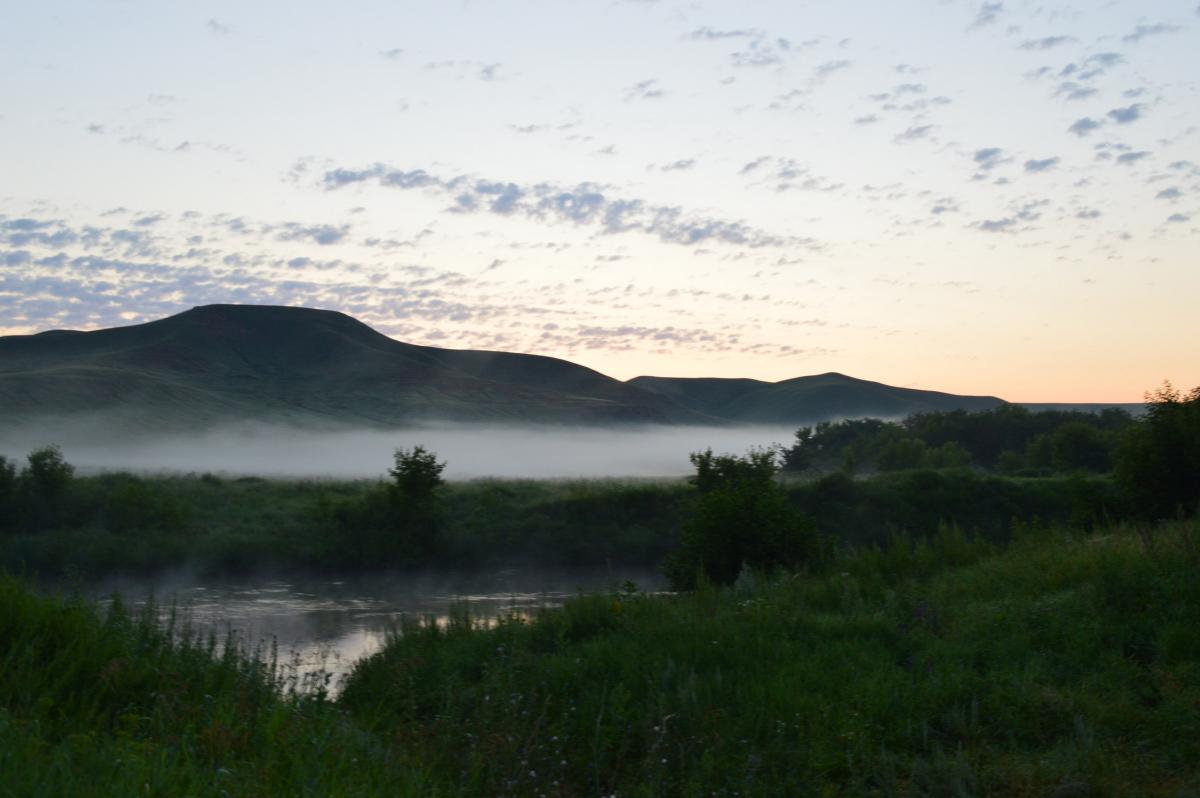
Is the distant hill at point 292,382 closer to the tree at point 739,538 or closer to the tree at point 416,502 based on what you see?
the tree at point 416,502

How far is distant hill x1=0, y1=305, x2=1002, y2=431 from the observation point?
10669 centimetres

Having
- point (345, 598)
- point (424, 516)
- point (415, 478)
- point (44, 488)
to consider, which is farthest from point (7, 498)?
point (345, 598)

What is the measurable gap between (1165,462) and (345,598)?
18.6 meters

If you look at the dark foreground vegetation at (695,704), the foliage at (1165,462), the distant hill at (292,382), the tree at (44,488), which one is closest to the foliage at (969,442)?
the foliage at (1165,462)

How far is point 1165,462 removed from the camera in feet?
52.3

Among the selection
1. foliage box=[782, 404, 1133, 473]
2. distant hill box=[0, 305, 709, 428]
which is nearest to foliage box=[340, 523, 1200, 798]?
foliage box=[782, 404, 1133, 473]

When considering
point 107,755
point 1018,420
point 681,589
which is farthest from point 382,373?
point 107,755

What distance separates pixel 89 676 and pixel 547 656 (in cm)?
402

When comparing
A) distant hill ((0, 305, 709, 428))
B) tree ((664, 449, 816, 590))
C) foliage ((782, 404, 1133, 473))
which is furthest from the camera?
distant hill ((0, 305, 709, 428))

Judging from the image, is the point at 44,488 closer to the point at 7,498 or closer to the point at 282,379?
the point at 7,498

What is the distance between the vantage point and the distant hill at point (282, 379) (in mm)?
107562

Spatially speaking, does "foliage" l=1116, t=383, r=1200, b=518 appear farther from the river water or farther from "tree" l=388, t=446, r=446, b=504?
"tree" l=388, t=446, r=446, b=504

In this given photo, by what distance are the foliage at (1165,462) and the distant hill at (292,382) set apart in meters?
91.5

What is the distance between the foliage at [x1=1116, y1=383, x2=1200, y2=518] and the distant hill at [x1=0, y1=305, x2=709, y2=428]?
9624cm
